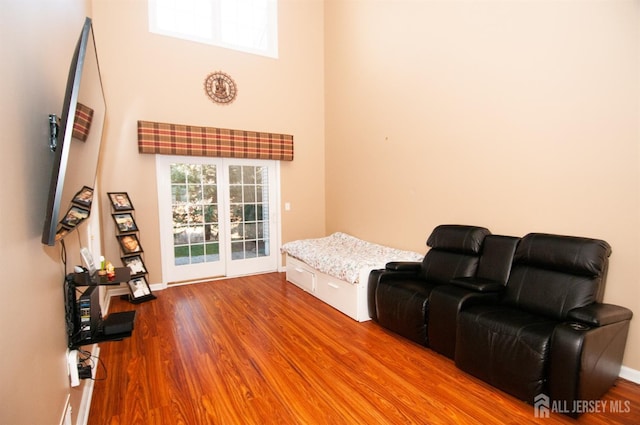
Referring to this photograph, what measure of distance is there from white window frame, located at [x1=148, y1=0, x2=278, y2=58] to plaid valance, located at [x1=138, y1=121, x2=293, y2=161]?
50.9 inches

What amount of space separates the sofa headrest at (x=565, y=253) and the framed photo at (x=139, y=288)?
4.19 m

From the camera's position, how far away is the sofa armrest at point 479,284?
2.51 meters

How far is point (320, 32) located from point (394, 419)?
223 inches

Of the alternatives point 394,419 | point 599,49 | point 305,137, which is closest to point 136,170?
point 305,137

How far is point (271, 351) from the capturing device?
271cm

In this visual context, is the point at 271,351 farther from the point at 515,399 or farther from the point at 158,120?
the point at 158,120

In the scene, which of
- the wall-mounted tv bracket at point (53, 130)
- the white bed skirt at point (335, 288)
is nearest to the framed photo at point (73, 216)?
the wall-mounted tv bracket at point (53, 130)

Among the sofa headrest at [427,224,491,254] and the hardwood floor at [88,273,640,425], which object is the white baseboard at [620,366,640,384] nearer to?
the hardwood floor at [88,273,640,425]

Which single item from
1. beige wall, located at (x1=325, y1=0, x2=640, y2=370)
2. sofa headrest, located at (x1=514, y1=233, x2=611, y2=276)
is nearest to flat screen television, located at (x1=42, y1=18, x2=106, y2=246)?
sofa headrest, located at (x1=514, y1=233, x2=611, y2=276)

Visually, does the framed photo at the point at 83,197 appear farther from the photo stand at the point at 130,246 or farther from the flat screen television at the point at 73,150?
the photo stand at the point at 130,246

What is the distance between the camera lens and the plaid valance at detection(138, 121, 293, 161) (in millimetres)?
4145

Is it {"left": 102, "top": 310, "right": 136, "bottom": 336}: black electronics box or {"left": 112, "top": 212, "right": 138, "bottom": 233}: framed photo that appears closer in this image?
{"left": 102, "top": 310, "right": 136, "bottom": 336}: black electronics box
